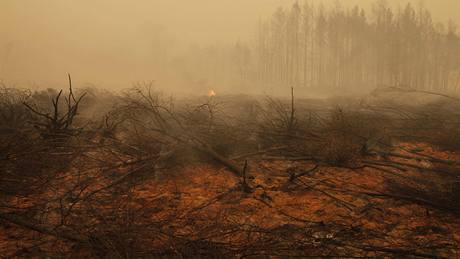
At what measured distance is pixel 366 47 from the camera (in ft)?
114

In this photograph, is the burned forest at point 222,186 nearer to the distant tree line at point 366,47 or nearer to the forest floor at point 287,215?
the forest floor at point 287,215

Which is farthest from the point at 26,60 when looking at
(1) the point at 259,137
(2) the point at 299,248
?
(2) the point at 299,248

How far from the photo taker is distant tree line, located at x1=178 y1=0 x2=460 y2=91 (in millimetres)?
33062

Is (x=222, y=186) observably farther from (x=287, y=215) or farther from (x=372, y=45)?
(x=372, y=45)

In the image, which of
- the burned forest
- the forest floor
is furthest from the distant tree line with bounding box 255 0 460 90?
the forest floor

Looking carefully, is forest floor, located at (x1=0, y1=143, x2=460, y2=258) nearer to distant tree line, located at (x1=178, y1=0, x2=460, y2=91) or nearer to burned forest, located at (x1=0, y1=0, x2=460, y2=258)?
burned forest, located at (x1=0, y1=0, x2=460, y2=258)

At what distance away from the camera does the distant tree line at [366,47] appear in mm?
33062

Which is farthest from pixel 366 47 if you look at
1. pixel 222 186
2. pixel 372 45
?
pixel 222 186

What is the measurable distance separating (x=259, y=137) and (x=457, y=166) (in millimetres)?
3453

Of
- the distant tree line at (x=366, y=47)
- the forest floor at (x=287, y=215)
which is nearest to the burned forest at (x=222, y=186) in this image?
the forest floor at (x=287, y=215)

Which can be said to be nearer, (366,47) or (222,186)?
(222,186)

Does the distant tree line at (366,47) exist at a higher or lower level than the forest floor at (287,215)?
higher

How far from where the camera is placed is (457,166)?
4969 millimetres

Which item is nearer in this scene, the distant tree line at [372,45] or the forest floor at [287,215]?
the forest floor at [287,215]
